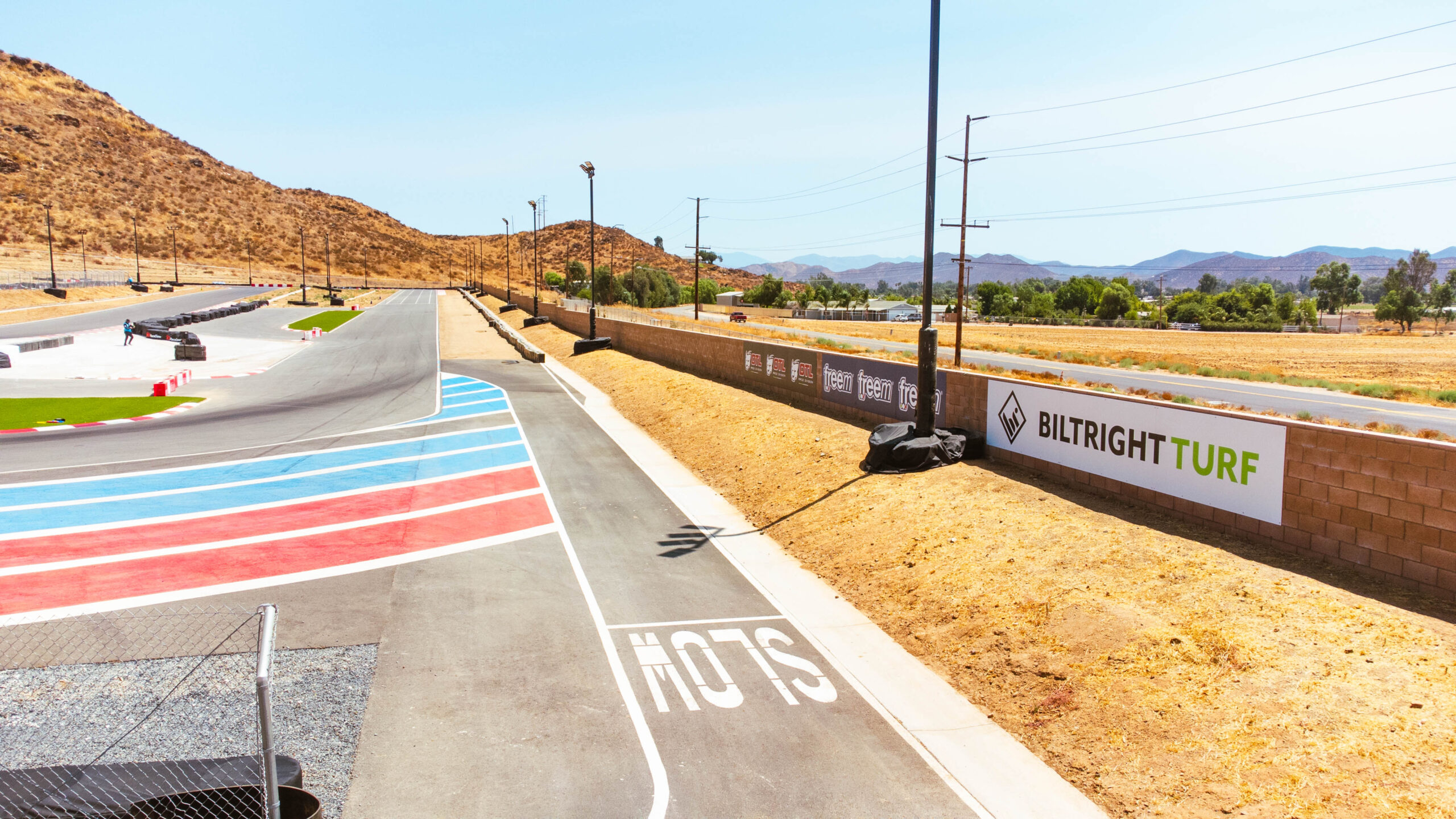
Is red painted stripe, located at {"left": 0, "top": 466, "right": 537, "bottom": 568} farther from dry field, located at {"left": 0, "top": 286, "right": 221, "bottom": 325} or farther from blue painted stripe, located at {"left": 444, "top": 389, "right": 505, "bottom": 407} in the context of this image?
dry field, located at {"left": 0, "top": 286, "right": 221, "bottom": 325}

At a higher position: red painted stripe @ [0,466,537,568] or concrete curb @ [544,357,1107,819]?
red painted stripe @ [0,466,537,568]

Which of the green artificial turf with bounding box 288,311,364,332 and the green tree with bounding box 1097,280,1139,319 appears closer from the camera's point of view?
the green artificial turf with bounding box 288,311,364,332

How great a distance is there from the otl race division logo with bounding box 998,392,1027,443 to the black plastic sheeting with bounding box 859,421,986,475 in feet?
2.27

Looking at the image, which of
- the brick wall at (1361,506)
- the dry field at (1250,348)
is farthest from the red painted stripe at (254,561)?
the dry field at (1250,348)

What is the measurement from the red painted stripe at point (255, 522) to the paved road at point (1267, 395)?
20.7 meters

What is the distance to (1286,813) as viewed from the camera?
6219 millimetres

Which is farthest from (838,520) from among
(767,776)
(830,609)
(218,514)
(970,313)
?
(970,313)

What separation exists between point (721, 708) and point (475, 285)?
154640 millimetres

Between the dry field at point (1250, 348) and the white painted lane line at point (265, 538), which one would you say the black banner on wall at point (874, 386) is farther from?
the dry field at point (1250, 348)

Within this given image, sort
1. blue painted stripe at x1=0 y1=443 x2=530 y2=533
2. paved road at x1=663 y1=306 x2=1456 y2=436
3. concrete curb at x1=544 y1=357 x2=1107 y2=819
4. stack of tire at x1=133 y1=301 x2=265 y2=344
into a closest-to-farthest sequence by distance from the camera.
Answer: concrete curb at x1=544 y1=357 x2=1107 y2=819, blue painted stripe at x1=0 y1=443 x2=530 y2=533, paved road at x1=663 y1=306 x2=1456 y2=436, stack of tire at x1=133 y1=301 x2=265 y2=344

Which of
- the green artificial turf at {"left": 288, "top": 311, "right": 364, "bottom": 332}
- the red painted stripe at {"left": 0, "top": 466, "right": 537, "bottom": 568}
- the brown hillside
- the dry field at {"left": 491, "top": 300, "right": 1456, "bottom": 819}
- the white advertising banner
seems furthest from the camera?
the brown hillside

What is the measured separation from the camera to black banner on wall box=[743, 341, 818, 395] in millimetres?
24281

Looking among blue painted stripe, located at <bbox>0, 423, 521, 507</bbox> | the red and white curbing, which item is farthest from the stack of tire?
blue painted stripe, located at <bbox>0, 423, 521, 507</bbox>

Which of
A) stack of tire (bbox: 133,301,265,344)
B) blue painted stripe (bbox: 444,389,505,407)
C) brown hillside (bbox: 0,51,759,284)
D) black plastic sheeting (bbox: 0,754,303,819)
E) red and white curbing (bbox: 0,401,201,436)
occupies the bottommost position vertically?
black plastic sheeting (bbox: 0,754,303,819)
